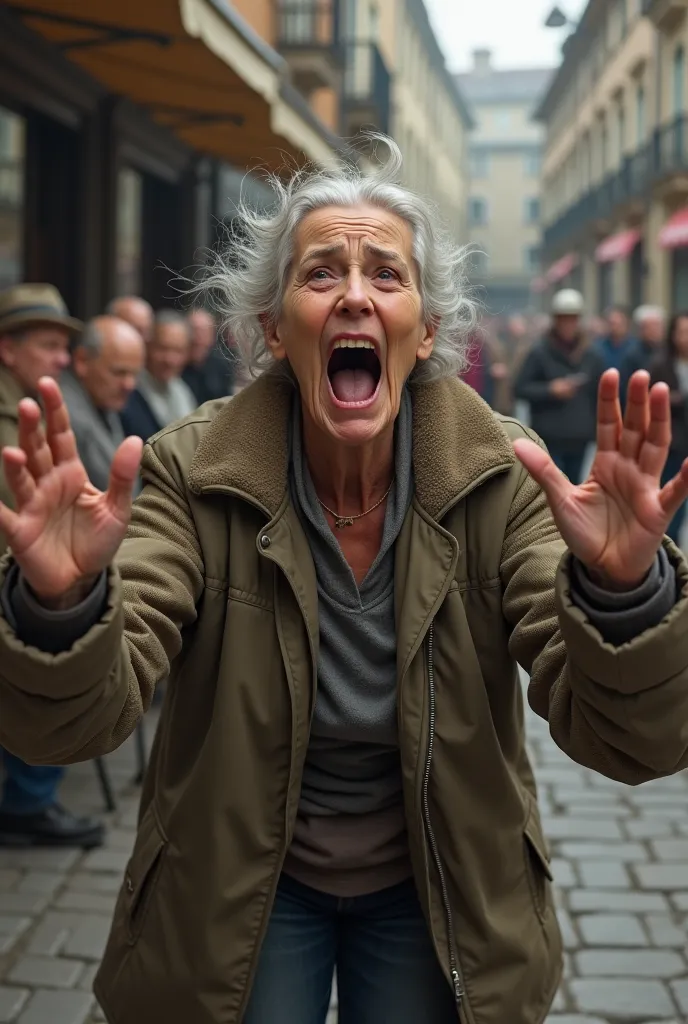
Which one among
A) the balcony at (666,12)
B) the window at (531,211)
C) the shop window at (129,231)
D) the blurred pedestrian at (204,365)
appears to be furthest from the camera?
the window at (531,211)

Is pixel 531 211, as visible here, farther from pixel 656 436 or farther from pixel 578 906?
pixel 656 436

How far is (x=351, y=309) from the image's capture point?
7.88 ft

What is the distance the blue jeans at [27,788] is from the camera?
16.3 ft

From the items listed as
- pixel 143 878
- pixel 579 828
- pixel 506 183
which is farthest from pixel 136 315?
pixel 506 183

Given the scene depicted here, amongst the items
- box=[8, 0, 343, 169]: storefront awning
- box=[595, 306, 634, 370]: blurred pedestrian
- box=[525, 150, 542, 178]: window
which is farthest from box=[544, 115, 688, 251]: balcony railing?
box=[525, 150, 542, 178]: window

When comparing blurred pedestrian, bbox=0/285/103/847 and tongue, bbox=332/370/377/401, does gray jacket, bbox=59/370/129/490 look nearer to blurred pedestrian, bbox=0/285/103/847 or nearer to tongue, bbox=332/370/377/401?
blurred pedestrian, bbox=0/285/103/847

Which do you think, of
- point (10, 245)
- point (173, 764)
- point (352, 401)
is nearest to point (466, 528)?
point (352, 401)

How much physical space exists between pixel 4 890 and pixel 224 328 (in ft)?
8.59

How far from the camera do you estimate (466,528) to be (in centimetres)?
237

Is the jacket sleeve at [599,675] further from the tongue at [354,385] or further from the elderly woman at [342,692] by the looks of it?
the tongue at [354,385]

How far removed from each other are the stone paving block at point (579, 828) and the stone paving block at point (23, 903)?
6.17 feet

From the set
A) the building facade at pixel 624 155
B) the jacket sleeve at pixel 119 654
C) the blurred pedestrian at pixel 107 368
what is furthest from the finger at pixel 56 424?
the building facade at pixel 624 155

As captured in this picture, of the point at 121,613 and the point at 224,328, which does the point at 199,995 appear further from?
the point at 224,328

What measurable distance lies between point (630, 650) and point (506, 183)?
285 ft
